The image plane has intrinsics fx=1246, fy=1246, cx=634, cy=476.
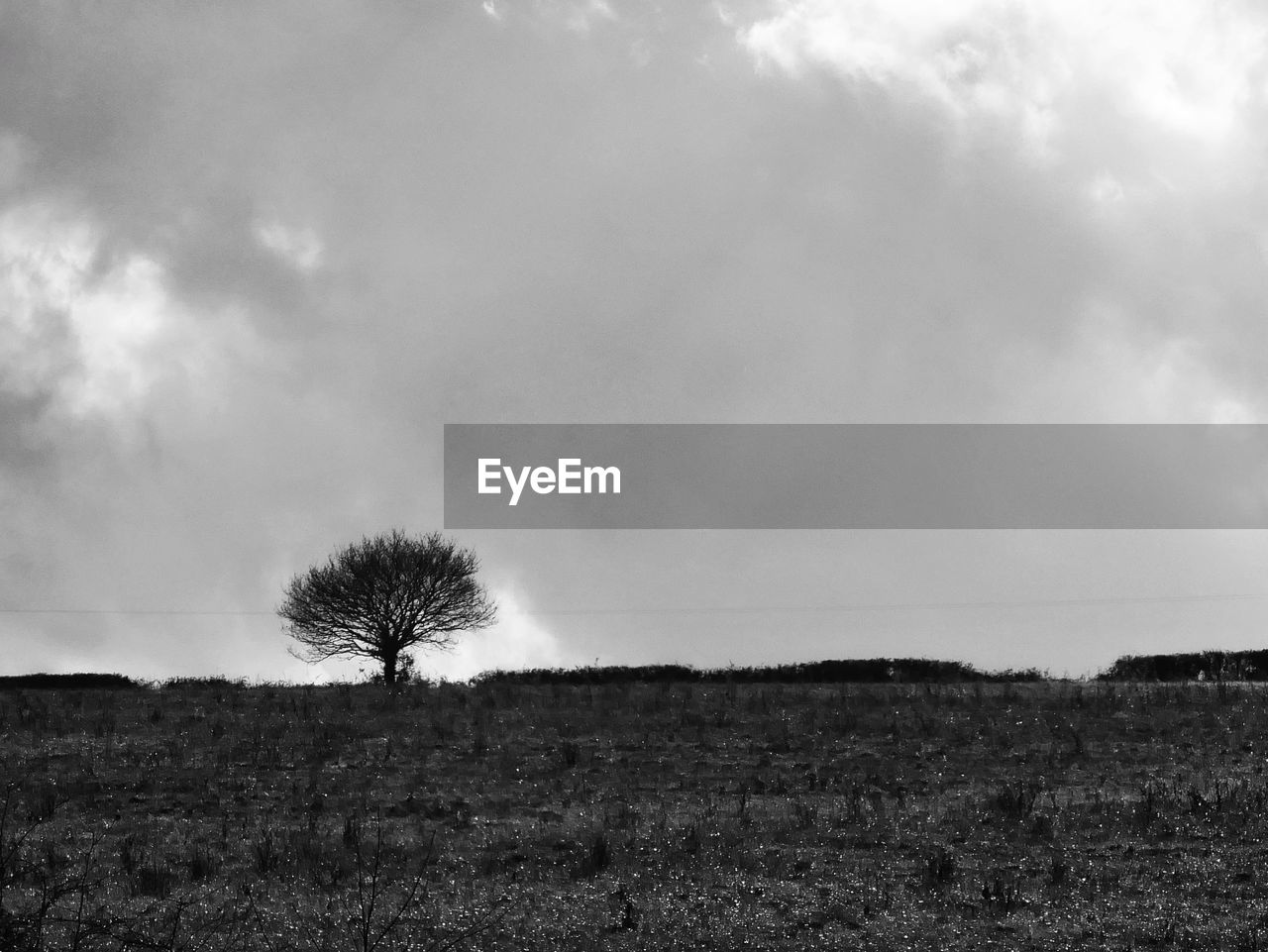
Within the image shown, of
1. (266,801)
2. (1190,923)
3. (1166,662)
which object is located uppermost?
(1166,662)

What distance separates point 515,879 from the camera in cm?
1520

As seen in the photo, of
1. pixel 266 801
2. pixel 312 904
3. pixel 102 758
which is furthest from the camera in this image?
pixel 102 758

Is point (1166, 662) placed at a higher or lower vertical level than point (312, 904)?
higher

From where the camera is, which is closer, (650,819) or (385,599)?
(650,819)

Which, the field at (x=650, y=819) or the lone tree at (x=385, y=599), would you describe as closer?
the field at (x=650, y=819)

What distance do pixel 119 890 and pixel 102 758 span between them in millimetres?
9120

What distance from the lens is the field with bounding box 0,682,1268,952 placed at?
13312 millimetres

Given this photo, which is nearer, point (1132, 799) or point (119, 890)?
point (119, 890)

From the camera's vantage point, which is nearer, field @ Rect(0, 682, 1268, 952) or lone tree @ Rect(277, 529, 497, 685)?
field @ Rect(0, 682, 1268, 952)

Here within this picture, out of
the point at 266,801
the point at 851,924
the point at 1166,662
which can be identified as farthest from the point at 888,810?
the point at 1166,662

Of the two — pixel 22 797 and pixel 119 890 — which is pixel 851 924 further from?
pixel 22 797

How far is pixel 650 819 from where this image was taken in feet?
59.3

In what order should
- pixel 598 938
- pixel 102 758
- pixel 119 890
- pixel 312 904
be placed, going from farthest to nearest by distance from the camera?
pixel 102 758 → pixel 119 890 → pixel 312 904 → pixel 598 938

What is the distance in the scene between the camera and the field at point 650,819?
43.7ft
